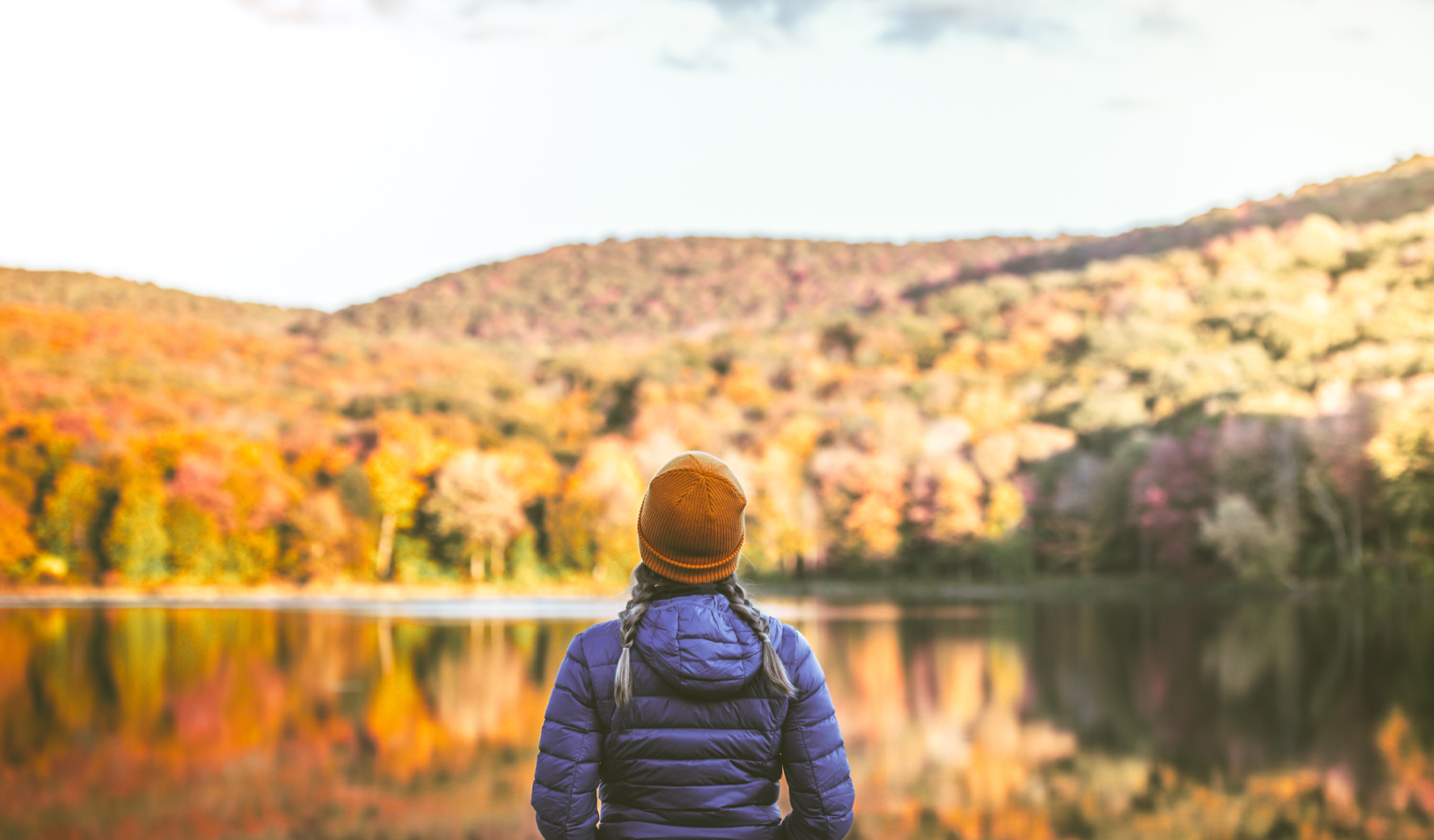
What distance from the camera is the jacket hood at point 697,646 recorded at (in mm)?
2494

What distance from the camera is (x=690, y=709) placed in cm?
260

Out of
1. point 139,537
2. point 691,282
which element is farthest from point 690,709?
point 691,282

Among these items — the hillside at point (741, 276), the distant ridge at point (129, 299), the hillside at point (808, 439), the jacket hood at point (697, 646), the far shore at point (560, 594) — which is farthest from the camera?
the hillside at point (741, 276)

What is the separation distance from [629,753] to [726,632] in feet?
1.25

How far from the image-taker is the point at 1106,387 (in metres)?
57.1

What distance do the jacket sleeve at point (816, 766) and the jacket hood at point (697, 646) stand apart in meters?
0.17

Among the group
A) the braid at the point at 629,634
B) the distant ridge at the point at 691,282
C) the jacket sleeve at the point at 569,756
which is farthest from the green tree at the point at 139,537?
the distant ridge at the point at 691,282

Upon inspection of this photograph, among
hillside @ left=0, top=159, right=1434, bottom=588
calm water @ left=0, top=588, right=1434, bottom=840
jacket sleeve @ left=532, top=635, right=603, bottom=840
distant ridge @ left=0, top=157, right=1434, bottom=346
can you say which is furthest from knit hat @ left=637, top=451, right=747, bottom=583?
distant ridge @ left=0, top=157, right=1434, bottom=346

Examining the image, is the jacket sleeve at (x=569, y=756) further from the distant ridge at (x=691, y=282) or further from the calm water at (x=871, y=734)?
the distant ridge at (x=691, y=282)

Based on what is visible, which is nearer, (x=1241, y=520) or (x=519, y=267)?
(x=1241, y=520)

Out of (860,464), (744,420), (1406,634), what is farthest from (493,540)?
(1406,634)

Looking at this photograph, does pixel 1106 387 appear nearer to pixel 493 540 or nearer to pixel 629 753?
pixel 493 540

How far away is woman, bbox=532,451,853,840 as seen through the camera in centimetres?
251

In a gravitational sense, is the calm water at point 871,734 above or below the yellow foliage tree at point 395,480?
below
